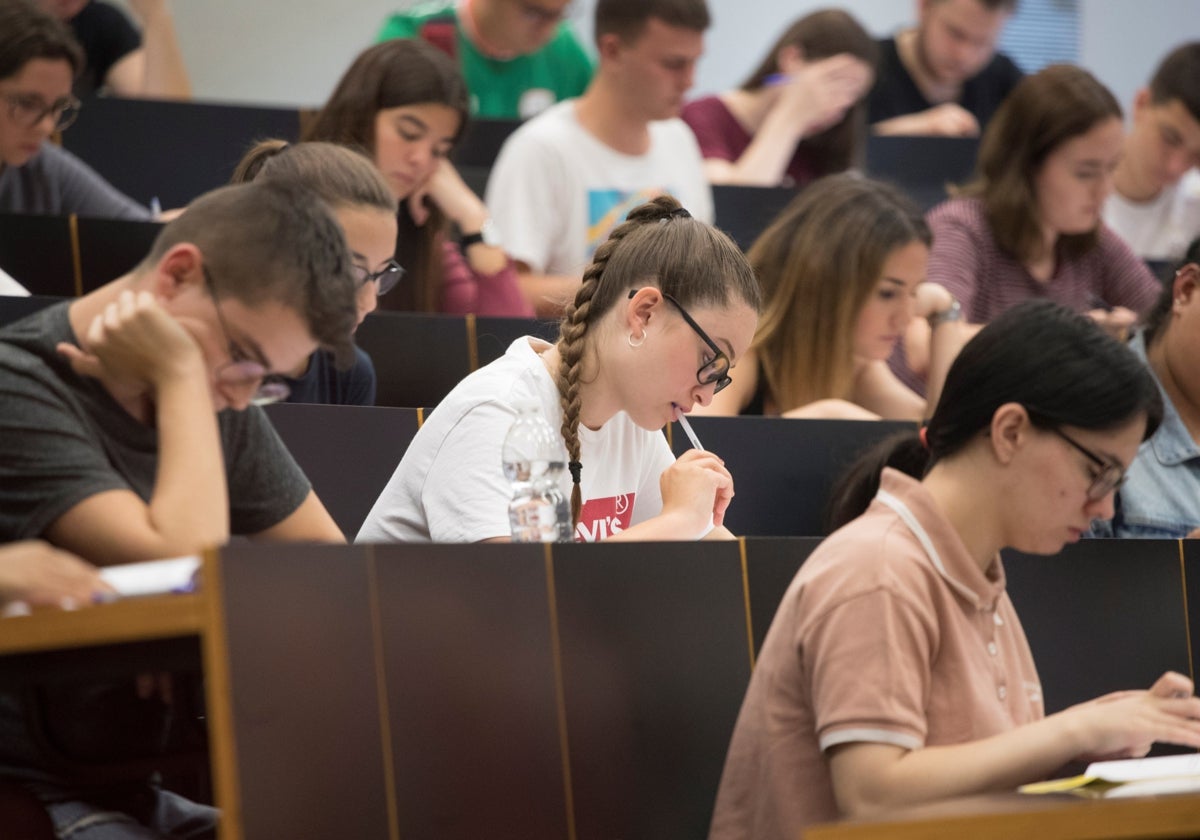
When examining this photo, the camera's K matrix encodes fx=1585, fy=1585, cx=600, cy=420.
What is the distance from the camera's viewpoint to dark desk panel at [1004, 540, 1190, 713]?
7.36 feet

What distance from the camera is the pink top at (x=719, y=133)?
14.6 ft

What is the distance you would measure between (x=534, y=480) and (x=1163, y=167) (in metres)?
3.12

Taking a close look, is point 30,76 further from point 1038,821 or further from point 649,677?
point 1038,821

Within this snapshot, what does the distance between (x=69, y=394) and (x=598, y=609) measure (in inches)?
23.8

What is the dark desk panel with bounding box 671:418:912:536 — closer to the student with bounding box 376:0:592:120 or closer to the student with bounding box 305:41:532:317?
the student with bounding box 305:41:532:317

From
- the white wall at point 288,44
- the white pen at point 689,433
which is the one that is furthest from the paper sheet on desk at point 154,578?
the white wall at point 288,44

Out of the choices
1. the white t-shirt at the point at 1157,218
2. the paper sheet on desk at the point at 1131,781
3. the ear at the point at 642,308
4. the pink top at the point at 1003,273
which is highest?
the white t-shirt at the point at 1157,218

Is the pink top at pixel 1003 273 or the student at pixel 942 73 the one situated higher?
the student at pixel 942 73

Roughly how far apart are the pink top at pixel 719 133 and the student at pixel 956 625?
2.76m

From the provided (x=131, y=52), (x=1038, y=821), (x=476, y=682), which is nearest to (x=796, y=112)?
(x=131, y=52)

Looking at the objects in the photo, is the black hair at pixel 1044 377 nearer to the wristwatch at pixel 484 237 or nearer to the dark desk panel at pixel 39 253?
the dark desk panel at pixel 39 253

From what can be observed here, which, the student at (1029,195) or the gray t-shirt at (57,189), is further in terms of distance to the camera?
the student at (1029,195)

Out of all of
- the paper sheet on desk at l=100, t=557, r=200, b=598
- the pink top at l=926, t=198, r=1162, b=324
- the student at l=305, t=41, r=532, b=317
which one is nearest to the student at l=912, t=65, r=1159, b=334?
the pink top at l=926, t=198, r=1162, b=324

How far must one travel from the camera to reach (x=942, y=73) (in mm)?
Result: 4926
